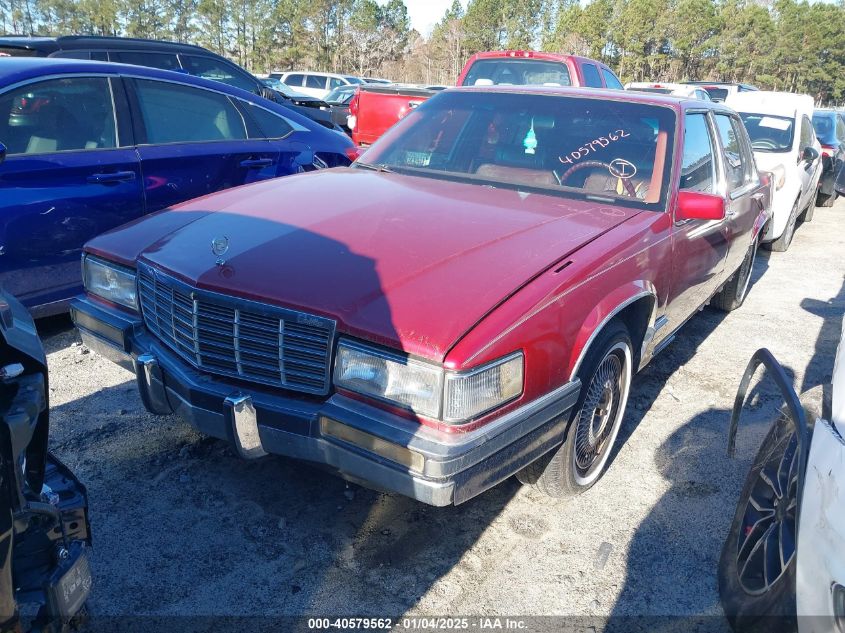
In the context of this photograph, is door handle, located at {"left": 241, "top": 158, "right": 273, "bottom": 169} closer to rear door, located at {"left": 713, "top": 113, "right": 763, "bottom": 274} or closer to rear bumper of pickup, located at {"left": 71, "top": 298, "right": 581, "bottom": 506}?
rear bumper of pickup, located at {"left": 71, "top": 298, "right": 581, "bottom": 506}

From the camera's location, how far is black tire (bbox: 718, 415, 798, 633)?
2035mm

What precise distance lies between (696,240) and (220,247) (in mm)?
2587

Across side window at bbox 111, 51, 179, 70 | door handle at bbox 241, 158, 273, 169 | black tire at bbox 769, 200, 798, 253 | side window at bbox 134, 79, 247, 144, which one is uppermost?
side window at bbox 111, 51, 179, 70

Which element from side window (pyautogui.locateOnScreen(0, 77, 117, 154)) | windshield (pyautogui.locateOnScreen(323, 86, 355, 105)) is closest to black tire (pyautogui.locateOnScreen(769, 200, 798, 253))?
side window (pyautogui.locateOnScreen(0, 77, 117, 154))

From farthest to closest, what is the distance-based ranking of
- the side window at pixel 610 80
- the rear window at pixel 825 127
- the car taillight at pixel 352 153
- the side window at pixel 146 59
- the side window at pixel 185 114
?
the rear window at pixel 825 127
the side window at pixel 610 80
the side window at pixel 146 59
the car taillight at pixel 352 153
the side window at pixel 185 114

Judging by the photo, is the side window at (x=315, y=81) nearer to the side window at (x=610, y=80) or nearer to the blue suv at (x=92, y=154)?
the side window at (x=610, y=80)

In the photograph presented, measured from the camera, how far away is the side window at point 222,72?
9.86 m

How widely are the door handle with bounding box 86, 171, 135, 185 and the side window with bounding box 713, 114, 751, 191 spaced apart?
383cm

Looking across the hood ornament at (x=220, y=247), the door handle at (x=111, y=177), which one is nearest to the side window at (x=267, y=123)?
the door handle at (x=111, y=177)

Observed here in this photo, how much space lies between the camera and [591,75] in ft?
32.7

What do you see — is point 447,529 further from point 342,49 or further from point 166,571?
point 342,49

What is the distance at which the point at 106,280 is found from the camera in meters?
Answer: 3.18

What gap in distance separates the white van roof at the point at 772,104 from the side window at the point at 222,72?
21.8 ft

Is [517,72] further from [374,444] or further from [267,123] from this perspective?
[374,444]
